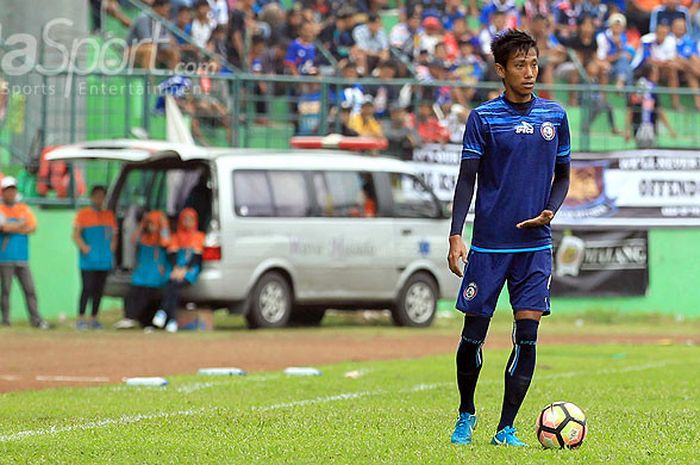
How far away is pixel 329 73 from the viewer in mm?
25875

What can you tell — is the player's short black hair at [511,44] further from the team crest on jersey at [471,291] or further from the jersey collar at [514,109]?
the team crest on jersey at [471,291]

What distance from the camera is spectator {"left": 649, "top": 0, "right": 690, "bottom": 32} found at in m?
29.6

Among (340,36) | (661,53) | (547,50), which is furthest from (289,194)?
(661,53)

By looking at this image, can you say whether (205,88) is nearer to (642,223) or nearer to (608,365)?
(642,223)

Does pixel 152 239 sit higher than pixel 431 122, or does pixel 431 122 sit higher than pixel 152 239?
pixel 431 122

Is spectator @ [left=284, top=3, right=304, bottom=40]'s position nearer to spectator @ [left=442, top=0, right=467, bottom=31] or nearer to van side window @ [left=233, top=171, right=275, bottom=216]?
spectator @ [left=442, top=0, right=467, bottom=31]

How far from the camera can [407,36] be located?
2792cm

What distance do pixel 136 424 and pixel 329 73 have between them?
16740 millimetres

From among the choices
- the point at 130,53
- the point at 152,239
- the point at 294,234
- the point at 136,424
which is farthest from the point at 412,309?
the point at 136,424

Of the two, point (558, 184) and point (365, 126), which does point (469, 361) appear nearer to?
point (558, 184)

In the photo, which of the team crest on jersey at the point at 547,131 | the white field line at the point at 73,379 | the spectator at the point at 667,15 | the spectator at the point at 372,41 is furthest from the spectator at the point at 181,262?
the team crest on jersey at the point at 547,131

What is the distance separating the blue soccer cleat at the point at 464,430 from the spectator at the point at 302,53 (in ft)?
58.7

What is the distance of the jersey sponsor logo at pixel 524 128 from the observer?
8.22 m

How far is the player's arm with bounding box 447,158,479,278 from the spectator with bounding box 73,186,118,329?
14.2 m
